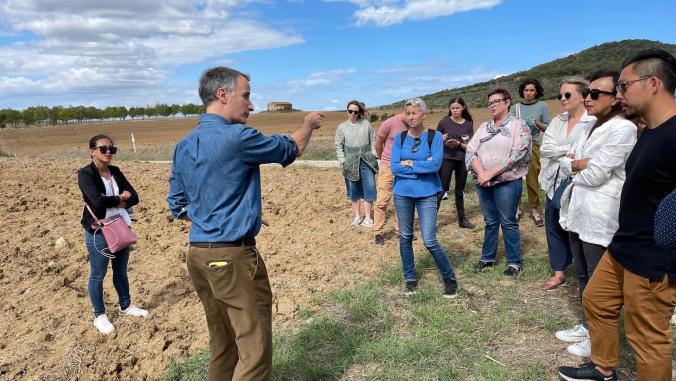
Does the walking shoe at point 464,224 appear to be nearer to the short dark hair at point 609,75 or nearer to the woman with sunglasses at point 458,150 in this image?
the woman with sunglasses at point 458,150

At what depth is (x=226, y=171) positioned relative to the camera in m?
2.49

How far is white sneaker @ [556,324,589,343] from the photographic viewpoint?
3590mm

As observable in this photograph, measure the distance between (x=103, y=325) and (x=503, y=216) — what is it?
3995 millimetres

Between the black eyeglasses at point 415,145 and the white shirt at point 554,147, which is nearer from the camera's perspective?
the white shirt at point 554,147

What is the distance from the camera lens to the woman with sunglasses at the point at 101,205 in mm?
4055

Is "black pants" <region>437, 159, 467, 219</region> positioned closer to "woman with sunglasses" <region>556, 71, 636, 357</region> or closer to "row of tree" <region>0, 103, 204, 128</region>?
A: "woman with sunglasses" <region>556, 71, 636, 357</region>

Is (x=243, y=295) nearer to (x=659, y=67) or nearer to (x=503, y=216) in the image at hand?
(x=659, y=67)

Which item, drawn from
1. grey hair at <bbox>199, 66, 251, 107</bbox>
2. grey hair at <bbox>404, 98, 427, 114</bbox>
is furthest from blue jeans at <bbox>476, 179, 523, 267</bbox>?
grey hair at <bbox>199, 66, 251, 107</bbox>

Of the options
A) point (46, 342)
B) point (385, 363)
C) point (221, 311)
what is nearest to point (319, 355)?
point (385, 363)

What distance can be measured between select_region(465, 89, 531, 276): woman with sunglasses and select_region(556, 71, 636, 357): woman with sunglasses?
1.16 meters

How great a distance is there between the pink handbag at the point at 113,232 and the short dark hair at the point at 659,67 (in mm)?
3949

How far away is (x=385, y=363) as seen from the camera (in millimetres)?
3477

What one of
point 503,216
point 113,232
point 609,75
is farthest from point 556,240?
point 113,232

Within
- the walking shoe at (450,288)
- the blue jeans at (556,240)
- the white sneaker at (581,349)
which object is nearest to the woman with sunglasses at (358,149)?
the walking shoe at (450,288)
